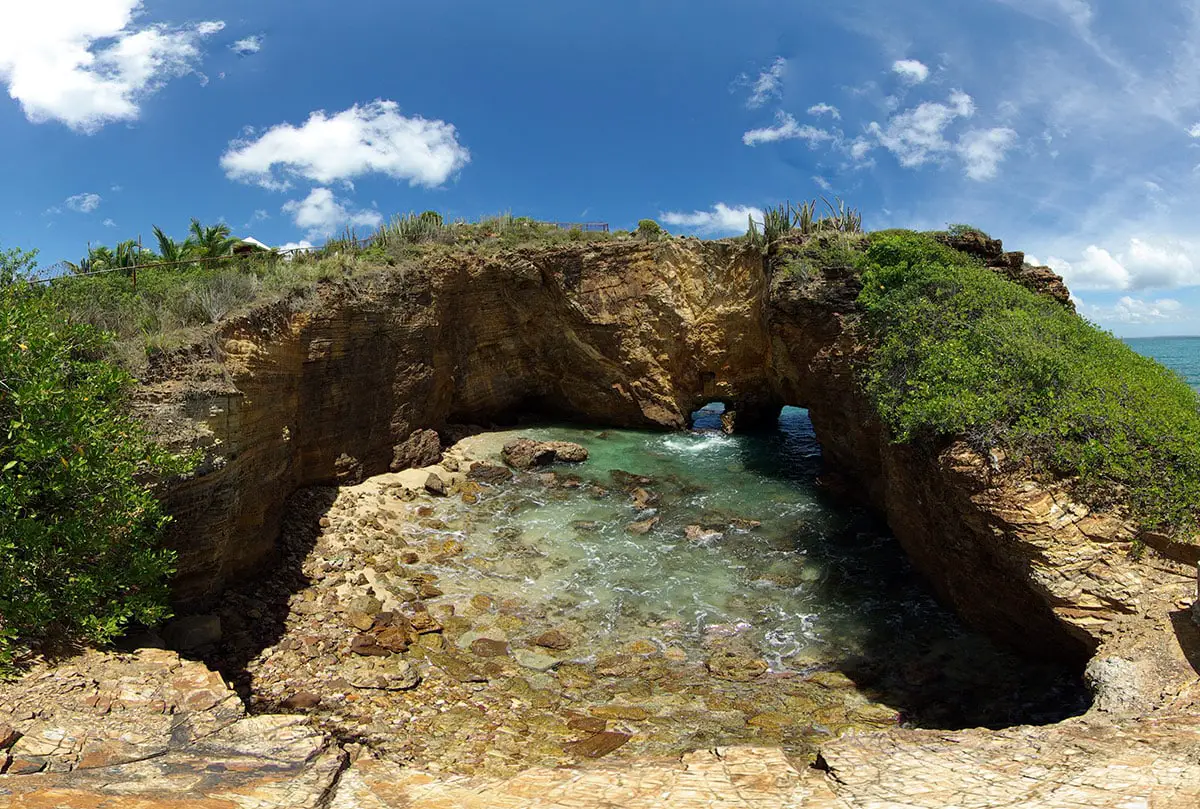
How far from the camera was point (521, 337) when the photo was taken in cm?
2391

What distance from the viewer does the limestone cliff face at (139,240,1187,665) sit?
846 cm

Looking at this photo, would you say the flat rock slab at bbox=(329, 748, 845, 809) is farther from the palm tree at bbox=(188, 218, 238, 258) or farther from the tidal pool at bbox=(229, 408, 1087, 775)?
the palm tree at bbox=(188, 218, 238, 258)

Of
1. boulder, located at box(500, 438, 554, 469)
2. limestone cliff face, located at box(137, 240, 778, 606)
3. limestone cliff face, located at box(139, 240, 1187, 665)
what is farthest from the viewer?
boulder, located at box(500, 438, 554, 469)

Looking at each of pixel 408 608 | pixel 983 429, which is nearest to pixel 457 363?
pixel 408 608

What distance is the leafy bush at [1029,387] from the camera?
8156 millimetres

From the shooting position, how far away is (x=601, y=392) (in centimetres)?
2458

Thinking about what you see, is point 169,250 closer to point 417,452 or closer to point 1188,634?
point 417,452

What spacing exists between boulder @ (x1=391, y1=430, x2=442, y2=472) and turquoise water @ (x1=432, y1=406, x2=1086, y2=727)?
2.82 metres

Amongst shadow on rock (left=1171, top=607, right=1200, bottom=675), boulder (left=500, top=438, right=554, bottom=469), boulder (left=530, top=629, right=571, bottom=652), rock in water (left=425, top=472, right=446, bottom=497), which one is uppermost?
boulder (left=500, top=438, right=554, bottom=469)

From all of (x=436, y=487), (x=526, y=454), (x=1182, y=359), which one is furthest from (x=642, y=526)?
(x=1182, y=359)

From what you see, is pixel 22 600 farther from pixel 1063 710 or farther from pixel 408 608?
pixel 1063 710

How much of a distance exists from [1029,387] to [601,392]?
16.2 m

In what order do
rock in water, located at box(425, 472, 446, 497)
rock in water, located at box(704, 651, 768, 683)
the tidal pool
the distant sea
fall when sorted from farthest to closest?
the distant sea → rock in water, located at box(425, 472, 446, 497) → rock in water, located at box(704, 651, 768, 683) → the tidal pool

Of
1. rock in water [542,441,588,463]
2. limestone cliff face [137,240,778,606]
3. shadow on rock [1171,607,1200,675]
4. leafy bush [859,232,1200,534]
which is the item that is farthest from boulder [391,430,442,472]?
shadow on rock [1171,607,1200,675]
